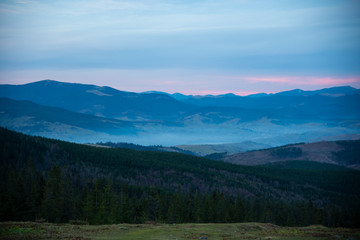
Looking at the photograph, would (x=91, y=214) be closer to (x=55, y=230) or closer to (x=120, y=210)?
(x=120, y=210)

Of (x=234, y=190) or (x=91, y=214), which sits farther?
(x=234, y=190)

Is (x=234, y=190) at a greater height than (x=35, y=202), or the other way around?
(x=35, y=202)

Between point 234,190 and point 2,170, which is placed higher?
point 2,170

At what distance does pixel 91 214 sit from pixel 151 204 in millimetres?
21305

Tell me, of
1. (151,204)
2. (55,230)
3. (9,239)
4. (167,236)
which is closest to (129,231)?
(167,236)

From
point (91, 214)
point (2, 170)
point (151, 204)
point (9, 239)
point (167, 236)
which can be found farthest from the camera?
point (2, 170)

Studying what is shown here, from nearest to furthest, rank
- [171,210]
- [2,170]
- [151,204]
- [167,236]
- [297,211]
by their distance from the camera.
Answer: [167,236]
[171,210]
[151,204]
[2,170]
[297,211]

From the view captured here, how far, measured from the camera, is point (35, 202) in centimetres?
7881

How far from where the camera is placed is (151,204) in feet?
311

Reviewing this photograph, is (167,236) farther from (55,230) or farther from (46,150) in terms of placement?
(46,150)

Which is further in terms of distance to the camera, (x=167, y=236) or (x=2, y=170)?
(x=2, y=170)

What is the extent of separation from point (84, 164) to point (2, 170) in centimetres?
7458

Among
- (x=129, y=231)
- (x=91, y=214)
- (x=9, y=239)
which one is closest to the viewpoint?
(x=9, y=239)

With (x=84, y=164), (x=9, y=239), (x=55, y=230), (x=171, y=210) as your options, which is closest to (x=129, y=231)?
(x=55, y=230)
